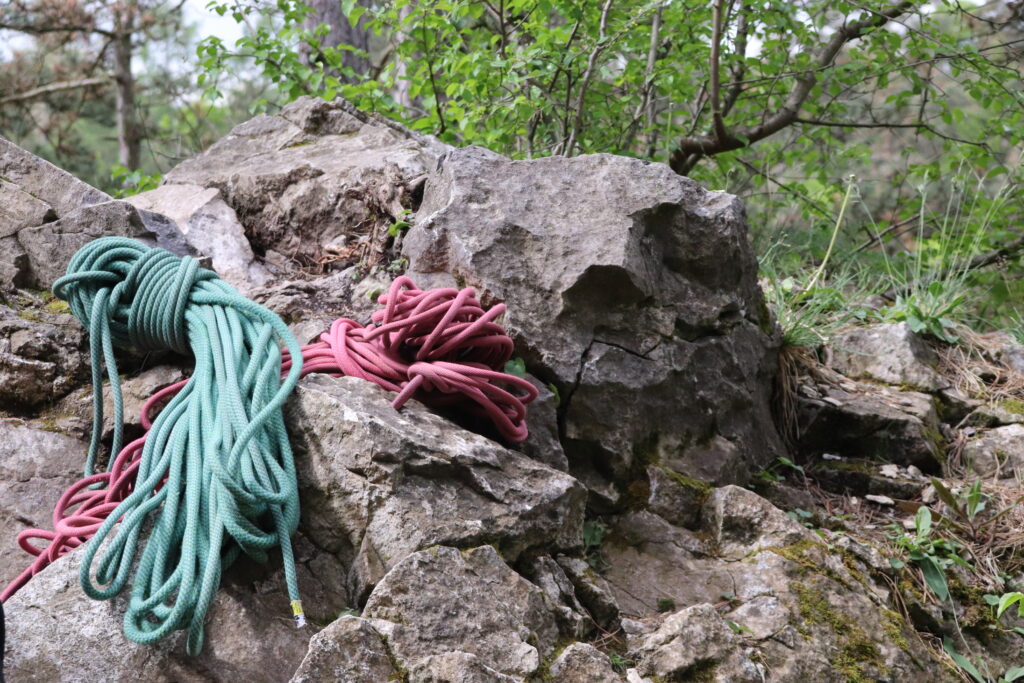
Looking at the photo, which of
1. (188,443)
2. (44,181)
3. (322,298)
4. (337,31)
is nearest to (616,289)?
(322,298)

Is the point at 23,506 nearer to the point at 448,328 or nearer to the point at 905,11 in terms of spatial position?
the point at 448,328

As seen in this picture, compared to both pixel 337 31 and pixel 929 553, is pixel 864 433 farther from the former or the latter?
pixel 337 31

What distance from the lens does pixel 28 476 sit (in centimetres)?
213

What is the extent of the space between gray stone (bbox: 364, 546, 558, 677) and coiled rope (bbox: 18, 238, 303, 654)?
19cm

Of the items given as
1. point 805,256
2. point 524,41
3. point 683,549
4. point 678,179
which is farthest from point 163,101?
point 683,549

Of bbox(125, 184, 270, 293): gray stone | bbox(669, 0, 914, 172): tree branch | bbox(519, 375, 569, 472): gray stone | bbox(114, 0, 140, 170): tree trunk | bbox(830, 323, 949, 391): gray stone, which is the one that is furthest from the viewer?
bbox(114, 0, 140, 170): tree trunk

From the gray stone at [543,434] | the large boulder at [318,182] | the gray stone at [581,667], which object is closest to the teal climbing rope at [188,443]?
the gray stone at [581,667]

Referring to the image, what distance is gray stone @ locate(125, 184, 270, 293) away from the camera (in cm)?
304

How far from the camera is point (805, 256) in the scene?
5.66 meters

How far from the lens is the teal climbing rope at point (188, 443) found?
5.28ft

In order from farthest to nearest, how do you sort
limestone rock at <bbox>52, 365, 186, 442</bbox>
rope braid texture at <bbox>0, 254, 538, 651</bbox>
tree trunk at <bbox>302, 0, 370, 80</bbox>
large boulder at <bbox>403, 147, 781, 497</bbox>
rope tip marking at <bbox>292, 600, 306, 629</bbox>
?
tree trunk at <bbox>302, 0, 370, 80</bbox>, large boulder at <bbox>403, 147, 781, 497</bbox>, limestone rock at <bbox>52, 365, 186, 442</bbox>, rope braid texture at <bbox>0, 254, 538, 651</bbox>, rope tip marking at <bbox>292, 600, 306, 629</bbox>

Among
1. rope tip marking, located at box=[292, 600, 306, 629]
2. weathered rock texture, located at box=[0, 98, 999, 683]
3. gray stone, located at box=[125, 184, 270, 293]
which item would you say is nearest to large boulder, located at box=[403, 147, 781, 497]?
weathered rock texture, located at box=[0, 98, 999, 683]

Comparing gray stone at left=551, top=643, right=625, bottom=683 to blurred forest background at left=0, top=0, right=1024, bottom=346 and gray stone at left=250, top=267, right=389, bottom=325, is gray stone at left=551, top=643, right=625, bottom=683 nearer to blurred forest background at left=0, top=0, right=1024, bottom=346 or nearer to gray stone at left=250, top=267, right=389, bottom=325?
gray stone at left=250, top=267, right=389, bottom=325

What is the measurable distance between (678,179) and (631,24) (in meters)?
1.43
